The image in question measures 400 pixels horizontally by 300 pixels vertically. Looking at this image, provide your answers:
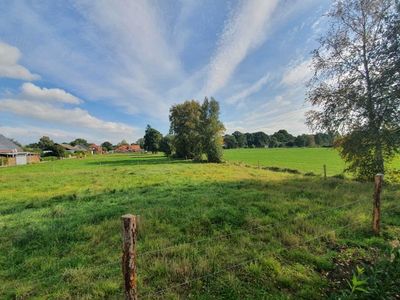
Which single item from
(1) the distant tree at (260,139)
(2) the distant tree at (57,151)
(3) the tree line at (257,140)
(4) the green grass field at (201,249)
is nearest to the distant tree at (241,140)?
(3) the tree line at (257,140)

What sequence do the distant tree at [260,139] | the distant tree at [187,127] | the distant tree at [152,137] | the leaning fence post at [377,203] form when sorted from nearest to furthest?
the leaning fence post at [377,203] → the distant tree at [187,127] → the distant tree at [152,137] → the distant tree at [260,139]

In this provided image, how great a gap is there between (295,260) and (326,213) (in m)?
3.56

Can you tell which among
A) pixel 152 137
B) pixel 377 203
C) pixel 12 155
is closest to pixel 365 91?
pixel 377 203

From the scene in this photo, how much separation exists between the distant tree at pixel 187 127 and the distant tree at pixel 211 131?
3.75ft

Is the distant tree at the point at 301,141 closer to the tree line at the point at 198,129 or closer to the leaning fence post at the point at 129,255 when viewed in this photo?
the tree line at the point at 198,129

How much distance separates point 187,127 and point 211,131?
231 inches

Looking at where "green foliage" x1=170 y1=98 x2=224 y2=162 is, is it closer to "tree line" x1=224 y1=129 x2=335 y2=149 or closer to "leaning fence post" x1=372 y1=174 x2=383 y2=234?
"leaning fence post" x1=372 y1=174 x2=383 y2=234

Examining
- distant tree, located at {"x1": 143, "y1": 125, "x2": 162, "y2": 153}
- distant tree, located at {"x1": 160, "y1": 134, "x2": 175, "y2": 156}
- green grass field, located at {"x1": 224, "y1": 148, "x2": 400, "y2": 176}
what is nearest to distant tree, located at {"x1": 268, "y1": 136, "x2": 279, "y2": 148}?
→ green grass field, located at {"x1": 224, "y1": 148, "x2": 400, "y2": 176}

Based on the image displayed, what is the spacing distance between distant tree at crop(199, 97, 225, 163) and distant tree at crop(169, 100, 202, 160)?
1142mm

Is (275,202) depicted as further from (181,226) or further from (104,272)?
(104,272)

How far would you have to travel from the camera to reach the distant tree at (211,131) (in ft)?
136

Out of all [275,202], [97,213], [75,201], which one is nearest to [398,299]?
[275,202]

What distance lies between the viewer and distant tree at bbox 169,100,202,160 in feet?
144

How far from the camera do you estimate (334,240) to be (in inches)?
223
